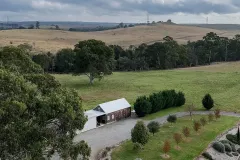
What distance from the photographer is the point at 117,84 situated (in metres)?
66.4

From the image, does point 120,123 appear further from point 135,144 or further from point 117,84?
point 117,84

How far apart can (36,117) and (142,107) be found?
984 inches

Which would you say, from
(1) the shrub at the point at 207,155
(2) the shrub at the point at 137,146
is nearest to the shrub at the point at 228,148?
(1) the shrub at the point at 207,155

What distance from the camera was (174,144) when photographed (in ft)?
110

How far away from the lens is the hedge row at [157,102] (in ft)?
145

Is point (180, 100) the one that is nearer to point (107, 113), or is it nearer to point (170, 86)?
point (107, 113)

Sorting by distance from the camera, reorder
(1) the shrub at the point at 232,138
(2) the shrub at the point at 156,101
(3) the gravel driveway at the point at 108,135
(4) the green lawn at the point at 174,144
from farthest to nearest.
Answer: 1. (2) the shrub at the point at 156,101
2. (1) the shrub at the point at 232,138
3. (3) the gravel driveway at the point at 108,135
4. (4) the green lawn at the point at 174,144

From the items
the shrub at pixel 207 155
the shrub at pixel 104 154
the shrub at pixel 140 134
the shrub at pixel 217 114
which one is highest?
the shrub at pixel 140 134

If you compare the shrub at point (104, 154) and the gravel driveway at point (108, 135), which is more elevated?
the shrub at point (104, 154)

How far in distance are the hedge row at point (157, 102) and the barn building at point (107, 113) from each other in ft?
4.94

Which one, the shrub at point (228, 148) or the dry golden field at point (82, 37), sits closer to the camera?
the shrub at point (228, 148)

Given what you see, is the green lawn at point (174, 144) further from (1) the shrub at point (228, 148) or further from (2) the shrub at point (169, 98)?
(2) the shrub at point (169, 98)

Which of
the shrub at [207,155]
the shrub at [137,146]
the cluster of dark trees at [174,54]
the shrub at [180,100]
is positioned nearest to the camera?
the shrub at [137,146]

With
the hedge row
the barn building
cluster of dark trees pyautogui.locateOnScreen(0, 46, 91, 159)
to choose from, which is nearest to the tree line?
the hedge row
